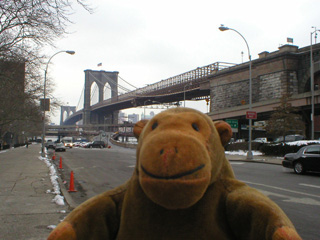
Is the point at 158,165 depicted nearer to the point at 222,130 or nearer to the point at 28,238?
the point at 222,130

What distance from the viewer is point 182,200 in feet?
4.84

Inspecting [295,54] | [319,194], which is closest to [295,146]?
[319,194]

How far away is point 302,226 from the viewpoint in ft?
17.0

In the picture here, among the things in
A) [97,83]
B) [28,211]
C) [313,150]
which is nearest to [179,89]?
[313,150]

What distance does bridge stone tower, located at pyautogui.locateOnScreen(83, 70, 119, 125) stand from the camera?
88312 mm

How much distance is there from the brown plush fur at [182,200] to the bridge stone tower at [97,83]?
3465 inches

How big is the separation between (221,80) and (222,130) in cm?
4505

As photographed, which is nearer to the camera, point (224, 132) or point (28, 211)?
point (224, 132)

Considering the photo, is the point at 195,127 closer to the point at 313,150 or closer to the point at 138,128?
the point at 138,128

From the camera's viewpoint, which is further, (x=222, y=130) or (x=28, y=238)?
(x=28, y=238)

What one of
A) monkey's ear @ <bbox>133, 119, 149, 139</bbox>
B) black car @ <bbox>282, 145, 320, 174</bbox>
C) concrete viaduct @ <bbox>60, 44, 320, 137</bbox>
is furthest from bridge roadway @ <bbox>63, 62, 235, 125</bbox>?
monkey's ear @ <bbox>133, 119, 149, 139</bbox>

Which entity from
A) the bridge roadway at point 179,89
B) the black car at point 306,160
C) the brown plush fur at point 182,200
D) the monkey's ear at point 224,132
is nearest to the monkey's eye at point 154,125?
the brown plush fur at point 182,200

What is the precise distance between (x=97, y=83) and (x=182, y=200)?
9545 centimetres

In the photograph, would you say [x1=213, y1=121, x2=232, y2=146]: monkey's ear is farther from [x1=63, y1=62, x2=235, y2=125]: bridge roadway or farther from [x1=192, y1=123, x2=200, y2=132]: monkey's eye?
[x1=63, y1=62, x2=235, y2=125]: bridge roadway
